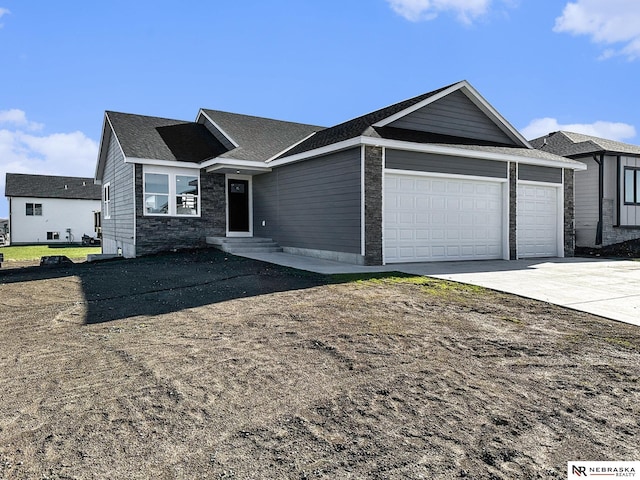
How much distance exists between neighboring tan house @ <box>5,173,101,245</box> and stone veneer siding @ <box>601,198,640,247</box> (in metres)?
37.2

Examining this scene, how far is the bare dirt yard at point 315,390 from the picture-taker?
2555 mm

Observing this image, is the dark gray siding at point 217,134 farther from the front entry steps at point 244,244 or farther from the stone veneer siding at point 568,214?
the stone veneer siding at point 568,214

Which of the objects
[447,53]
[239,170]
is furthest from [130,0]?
[447,53]

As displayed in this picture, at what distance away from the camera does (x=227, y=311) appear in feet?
21.1

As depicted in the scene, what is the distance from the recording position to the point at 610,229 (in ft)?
62.4

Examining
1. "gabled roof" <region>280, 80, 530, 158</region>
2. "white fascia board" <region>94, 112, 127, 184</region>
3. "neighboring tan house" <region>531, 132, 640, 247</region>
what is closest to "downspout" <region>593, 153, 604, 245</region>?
Answer: "neighboring tan house" <region>531, 132, 640, 247</region>

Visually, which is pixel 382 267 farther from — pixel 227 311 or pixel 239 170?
pixel 239 170

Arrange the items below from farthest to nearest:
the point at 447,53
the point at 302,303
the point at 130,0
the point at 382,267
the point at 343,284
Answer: the point at 447,53 < the point at 382,267 < the point at 130,0 < the point at 343,284 < the point at 302,303

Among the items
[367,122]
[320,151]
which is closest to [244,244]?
[320,151]

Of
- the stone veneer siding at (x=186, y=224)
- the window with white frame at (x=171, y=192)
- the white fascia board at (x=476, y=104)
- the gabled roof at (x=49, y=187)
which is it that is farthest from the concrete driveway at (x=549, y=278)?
the gabled roof at (x=49, y=187)

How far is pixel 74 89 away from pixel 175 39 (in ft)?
15.8

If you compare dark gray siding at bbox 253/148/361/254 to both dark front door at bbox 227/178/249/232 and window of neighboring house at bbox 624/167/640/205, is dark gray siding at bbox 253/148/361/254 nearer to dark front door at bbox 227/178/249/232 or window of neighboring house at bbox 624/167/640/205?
dark front door at bbox 227/178/249/232

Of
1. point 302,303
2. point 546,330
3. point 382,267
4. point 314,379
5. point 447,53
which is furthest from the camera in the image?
point 447,53

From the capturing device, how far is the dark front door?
1680cm
